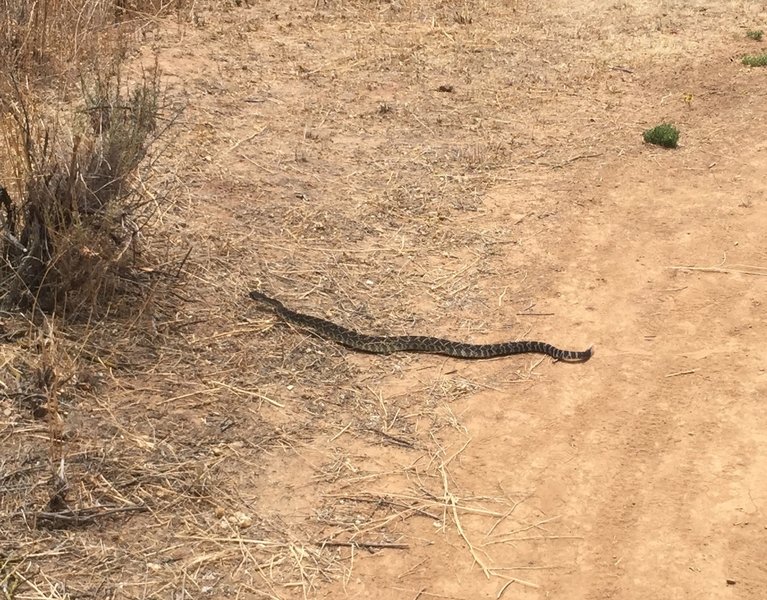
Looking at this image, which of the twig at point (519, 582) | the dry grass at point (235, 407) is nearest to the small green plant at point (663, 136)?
the dry grass at point (235, 407)

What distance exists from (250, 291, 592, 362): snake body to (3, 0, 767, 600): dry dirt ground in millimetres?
108

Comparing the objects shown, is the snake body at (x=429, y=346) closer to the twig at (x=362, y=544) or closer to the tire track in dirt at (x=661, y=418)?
the tire track in dirt at (x=661, y=418)

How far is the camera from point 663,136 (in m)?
9.62

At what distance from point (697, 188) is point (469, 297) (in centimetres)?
316

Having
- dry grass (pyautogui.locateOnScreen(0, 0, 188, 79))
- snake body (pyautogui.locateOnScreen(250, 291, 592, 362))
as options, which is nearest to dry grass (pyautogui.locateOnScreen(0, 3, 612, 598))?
snake body (pyautogui.locateOnScreen(250, 291, 592, 362))

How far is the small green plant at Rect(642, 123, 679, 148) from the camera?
962 centimetres

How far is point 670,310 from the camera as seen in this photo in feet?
22.9

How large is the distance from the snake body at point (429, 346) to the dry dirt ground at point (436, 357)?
11 centimetres

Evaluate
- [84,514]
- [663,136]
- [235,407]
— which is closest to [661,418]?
[235,407]

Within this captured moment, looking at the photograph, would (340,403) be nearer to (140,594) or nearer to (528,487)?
(528,487)

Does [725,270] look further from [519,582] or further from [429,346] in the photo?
[519,582]

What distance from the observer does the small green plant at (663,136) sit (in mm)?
9617

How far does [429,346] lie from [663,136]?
4612 millimetres

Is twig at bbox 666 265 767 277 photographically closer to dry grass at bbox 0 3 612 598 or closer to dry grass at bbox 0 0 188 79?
dry grass at bbox 0 3 612 598
